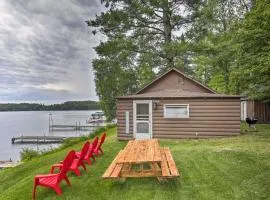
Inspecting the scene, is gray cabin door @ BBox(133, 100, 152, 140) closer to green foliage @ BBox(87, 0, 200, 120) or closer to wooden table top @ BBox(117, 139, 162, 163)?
wooden table top @ BBox(117, 139, 162, 163)

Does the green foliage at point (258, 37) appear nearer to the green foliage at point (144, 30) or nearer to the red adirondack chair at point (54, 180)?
the red adirondack chair at point (54, 180)

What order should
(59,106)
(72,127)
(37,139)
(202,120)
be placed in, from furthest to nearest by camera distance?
(59,106), (72,127), (37,139), (202,120)

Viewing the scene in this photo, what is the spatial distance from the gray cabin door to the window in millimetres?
832

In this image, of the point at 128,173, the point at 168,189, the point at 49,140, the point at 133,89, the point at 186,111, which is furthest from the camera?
the point at 49,140

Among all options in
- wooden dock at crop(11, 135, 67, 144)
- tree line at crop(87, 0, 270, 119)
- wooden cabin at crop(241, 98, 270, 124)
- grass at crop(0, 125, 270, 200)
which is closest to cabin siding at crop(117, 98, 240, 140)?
grass at crop(0, 125, 270, 200)

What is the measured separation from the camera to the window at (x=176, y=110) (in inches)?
595

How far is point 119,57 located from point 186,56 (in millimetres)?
5056

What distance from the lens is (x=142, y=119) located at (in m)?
15.4

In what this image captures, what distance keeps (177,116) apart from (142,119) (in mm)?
A: 1722

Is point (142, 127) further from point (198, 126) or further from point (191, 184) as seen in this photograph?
point (191, 184)

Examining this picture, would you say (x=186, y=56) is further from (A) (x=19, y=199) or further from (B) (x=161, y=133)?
(A) (x=19, y=199)

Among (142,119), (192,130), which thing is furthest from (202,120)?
(142,119)

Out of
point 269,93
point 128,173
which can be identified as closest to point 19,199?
point 128,173

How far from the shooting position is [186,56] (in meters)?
23.4
